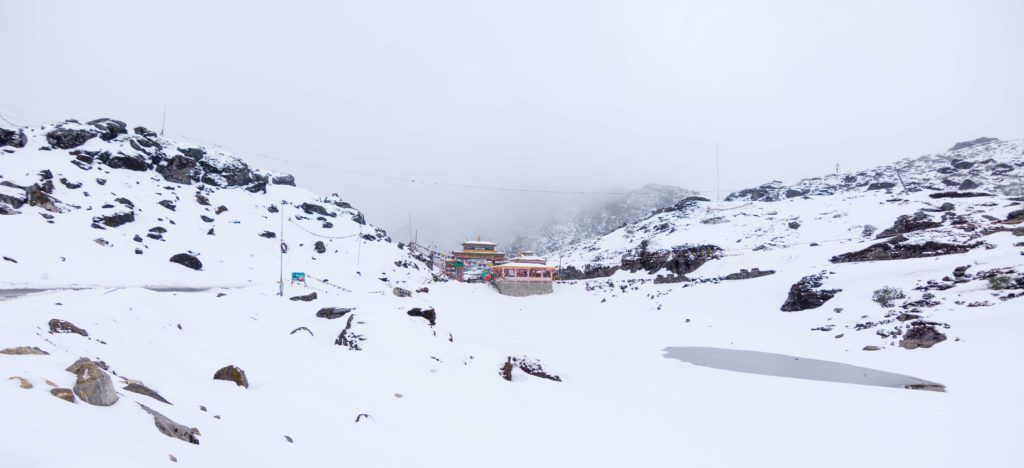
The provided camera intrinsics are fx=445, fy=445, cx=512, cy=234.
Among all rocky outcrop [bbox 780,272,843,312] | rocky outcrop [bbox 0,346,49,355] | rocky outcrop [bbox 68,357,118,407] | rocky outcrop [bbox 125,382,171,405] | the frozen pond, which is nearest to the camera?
rocky outcrop [bbox 68,357,118,407]

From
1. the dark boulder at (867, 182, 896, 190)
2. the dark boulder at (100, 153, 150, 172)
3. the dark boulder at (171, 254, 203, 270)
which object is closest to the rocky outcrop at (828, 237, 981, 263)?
the dark boulder at (171, 254, 203, 270)

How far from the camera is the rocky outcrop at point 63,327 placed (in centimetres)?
779

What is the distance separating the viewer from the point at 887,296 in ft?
77.5

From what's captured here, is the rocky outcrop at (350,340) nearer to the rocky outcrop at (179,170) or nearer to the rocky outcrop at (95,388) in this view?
the rocky outcrop at (95,388)

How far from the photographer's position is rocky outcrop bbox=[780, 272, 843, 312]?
88.5ft

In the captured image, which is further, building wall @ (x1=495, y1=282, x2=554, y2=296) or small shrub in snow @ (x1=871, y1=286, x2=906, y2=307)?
building wall @ (x1=495, y1=282, x2=554, y2=296)

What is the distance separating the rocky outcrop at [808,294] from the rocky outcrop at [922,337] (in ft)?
24.3

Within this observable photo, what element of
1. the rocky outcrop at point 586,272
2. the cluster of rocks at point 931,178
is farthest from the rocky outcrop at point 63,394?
the cluster of rocks at point 931,178

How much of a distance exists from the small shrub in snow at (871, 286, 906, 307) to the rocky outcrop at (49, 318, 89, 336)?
3154cm

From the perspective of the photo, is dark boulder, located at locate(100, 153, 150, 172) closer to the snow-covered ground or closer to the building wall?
the snow-covered ground

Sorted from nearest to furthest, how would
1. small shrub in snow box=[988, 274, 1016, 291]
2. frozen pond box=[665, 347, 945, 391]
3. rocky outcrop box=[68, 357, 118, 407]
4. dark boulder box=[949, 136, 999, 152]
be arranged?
rocky outcrop box=[68, 357, 118, 407] → frozen pond box=[665, 347, 945, 391] → small shrub in snow box=[988, 274, 1016, 291] → dark boulder box=[949, 136, 999, 152]

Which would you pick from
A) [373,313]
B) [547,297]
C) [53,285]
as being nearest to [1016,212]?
[547,297]

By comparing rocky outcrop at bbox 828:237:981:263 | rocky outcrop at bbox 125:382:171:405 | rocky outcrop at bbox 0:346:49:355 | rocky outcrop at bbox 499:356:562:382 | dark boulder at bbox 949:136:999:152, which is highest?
dark boulder at bbox 949:136:999:152

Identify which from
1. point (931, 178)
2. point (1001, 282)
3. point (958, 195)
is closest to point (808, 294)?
point (1001, 282)
